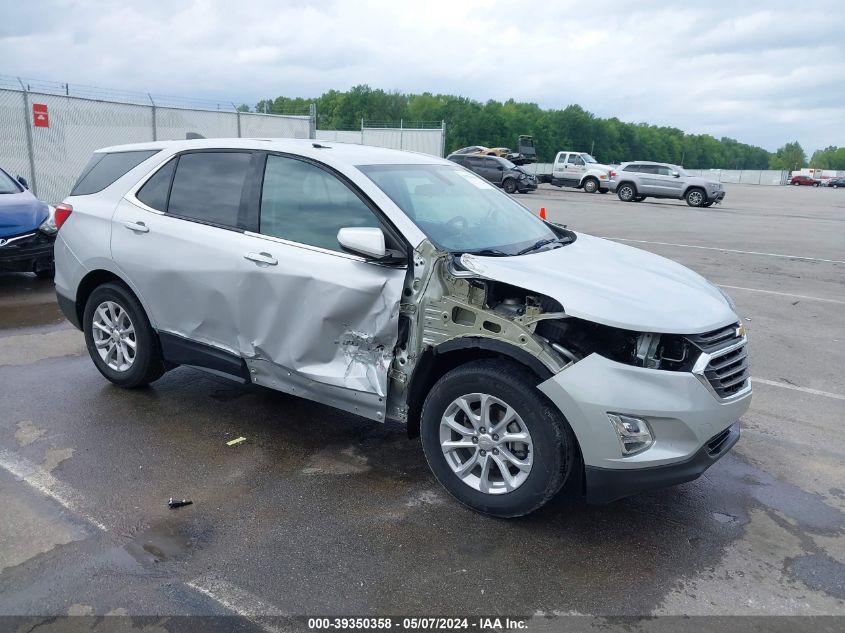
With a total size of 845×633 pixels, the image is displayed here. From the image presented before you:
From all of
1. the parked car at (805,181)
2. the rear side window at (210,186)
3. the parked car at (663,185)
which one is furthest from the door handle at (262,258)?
the parked car at (805,181)

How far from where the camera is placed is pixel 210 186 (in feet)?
15.4

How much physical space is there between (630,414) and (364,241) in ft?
5.23

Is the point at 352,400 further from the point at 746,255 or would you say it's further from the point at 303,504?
the point at 746,255

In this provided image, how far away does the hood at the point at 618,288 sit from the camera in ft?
10.8

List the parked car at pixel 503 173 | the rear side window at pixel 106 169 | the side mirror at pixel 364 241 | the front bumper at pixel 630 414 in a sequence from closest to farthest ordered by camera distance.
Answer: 1. the front bumper at pixel 630 414
2. the side mirror at pixel 364 241
3. the rear side window at pixel 106 169
4. the parked car at pixel 503 173

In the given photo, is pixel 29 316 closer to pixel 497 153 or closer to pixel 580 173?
pixel 497 153

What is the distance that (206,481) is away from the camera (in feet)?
13.0

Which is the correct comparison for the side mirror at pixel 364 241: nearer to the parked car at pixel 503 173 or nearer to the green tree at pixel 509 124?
the parked car at pixel 503 173

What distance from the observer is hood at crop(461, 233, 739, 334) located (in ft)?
10.8

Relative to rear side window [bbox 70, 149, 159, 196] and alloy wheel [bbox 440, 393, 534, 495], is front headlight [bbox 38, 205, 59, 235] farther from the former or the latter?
alloy wheel [bbox 440, 393, 534, 495]

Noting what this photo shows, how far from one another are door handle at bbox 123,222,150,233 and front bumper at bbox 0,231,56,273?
431cm

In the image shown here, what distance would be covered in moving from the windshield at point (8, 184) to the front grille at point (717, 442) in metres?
9.21

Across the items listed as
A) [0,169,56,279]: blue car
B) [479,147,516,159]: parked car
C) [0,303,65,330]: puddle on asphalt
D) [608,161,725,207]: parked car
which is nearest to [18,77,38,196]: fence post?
[0,169,56,279]: blue car

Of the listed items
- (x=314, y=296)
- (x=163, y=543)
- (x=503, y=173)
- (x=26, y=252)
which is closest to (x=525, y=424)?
(x=314, y=296)
